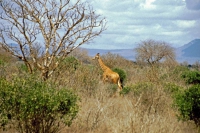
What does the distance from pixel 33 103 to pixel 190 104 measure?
4054 mm

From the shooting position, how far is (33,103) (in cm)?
639

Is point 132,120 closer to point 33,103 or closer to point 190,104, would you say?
point 190,104

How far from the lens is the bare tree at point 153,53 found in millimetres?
47906

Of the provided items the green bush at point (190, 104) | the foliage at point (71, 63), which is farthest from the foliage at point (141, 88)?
the foliage at point (71, 63)

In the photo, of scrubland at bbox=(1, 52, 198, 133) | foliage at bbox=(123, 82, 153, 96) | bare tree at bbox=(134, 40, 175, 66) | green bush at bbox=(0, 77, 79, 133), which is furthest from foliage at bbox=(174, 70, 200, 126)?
bare tree at bbox=(134, 40, 175, 66)

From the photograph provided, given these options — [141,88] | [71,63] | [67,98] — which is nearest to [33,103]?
[67,98]

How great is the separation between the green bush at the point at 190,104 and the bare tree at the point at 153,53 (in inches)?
1486

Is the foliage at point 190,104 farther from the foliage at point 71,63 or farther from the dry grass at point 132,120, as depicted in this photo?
the foliage at point 71,63

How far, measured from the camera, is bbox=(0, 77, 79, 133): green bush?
641 cm

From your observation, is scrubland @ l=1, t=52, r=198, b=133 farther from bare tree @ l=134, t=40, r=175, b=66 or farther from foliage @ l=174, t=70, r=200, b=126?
bare tree @ l=134, t=40, r=175, b=66

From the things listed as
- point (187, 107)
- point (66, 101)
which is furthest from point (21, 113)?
→ point (187, 107)

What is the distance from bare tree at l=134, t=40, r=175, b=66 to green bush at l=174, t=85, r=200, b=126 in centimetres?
3776

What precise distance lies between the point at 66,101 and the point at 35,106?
0.56m

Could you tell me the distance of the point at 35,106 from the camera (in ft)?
21.0
